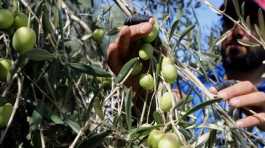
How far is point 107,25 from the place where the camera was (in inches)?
64.9

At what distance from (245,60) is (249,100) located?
94 centimetres

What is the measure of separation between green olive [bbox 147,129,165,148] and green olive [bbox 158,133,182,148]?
0.10ft

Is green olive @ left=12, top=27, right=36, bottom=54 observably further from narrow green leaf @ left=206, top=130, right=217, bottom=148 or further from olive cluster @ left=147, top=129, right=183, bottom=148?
narrow green leaf @ left=206, top=130, right=217, bottom=148

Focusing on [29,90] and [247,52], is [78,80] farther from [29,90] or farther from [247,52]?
[247,52]

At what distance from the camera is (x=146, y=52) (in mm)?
1121

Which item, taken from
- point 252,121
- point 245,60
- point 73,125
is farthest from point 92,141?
point 245,60

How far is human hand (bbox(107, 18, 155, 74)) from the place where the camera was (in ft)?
3.69

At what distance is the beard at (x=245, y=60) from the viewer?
6.96 ft

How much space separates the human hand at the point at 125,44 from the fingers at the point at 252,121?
25cm

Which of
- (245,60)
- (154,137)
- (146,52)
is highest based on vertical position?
(146,52)

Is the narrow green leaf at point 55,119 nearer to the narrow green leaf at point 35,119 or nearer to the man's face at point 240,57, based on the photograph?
the narrow green leaf at point 35,119

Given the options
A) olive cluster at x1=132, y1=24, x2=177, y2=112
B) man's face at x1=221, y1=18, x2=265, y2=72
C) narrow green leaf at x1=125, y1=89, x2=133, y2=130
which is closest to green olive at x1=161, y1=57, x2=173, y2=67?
olive cluster at x1=132, y1=24, x2=177, y2=112

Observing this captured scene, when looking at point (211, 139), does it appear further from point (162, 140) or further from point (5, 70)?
point (5, 70)

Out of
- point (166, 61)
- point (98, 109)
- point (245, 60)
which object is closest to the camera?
point (98, 109)
